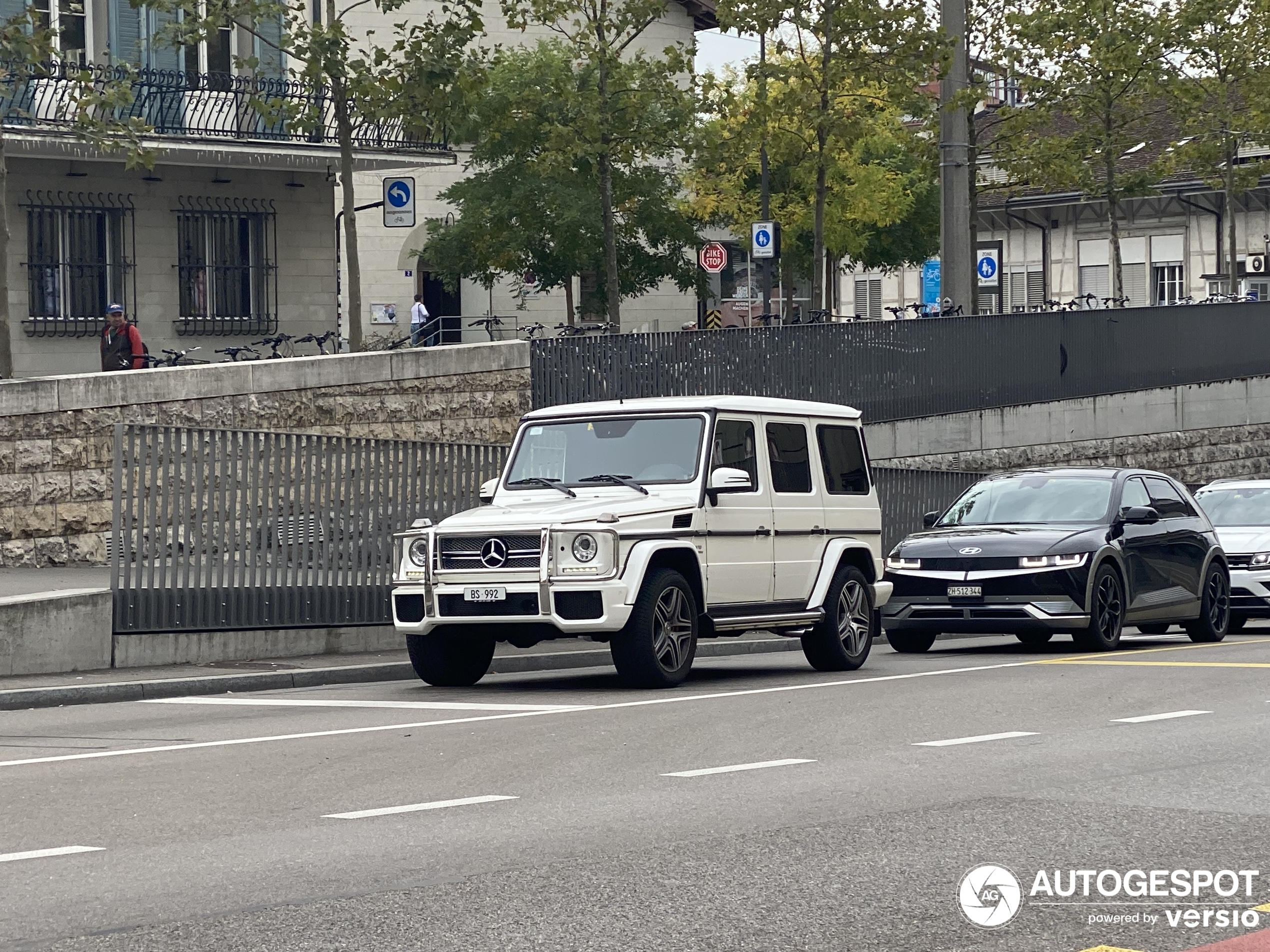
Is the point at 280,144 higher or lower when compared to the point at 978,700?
higher

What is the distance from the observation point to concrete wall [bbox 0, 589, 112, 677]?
1408 cm

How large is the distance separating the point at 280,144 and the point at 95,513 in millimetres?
12741

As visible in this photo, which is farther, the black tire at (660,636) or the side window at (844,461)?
the side window at (844,461)

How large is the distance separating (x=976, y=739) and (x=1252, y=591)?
11480 mm

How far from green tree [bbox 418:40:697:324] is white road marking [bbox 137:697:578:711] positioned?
2847 centimetres

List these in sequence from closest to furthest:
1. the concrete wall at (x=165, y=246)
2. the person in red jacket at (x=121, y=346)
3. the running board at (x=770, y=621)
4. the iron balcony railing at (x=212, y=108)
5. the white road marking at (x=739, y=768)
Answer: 1. the white road marking at (x=739, y=768)
2. the running board at (x=770, y=621)
3. the person in red jacket at (x=121, y=346)
4. the iron balcony railing at (x=212, y=108)
5. the concrete wall at (x=165, y=246)

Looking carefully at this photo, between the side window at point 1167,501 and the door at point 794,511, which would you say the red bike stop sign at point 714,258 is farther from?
the door at point 794,511

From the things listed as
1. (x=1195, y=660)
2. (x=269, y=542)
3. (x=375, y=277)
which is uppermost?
(x=375, y=277)

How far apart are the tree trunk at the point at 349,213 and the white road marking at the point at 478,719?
1264 cm

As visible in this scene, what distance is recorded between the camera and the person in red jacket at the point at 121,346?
81.4 feet

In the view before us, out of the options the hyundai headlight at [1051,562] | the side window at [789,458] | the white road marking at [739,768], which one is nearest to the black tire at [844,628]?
the side window at [789,458]

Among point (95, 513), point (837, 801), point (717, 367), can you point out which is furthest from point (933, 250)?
point (837, 801)

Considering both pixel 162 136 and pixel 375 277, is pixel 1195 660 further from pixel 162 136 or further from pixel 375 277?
pixel 375 277

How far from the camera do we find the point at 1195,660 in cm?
1622
